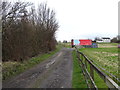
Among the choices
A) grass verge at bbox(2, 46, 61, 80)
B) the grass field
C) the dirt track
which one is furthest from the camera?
the grass field

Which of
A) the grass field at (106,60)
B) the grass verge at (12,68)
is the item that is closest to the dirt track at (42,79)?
the grass verge at (12,68)

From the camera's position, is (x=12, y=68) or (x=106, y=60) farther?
(x=106, y=60)

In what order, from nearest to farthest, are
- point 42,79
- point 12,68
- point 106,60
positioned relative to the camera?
point 42,79 → point 12,68 → point 106,60

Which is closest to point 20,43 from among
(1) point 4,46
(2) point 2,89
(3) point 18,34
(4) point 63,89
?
(3) point 18,34

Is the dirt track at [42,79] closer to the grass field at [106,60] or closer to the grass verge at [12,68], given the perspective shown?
the grass verge at [12,68]

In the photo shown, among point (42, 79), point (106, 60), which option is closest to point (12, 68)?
point (42, 79)

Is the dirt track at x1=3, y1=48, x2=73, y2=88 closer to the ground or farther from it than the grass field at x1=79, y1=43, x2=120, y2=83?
closer to the ground

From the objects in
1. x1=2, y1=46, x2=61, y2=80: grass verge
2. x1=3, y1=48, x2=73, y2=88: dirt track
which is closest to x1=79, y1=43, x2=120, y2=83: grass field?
x1=3, y1=48, x2=73, y2=88: dirt track

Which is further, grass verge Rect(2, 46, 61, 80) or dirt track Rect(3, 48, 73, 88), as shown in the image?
grass verge Rect(2, 46, 61, 80)

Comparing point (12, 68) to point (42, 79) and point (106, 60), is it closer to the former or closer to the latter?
point (42, 79)

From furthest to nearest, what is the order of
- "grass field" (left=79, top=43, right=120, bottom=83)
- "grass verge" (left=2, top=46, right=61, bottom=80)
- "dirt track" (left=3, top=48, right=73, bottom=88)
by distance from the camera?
"grass field" (left=79, top=43, right=120, bottom=83), "grass verge" (left=2, top=46, right=61, bottom=80), "dirt track" (left=3, top=48, right=73, bottom=88)

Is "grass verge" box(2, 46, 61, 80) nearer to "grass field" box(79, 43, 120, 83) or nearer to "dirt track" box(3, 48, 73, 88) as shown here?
"dirt track" box(3, 48, 73, 88)

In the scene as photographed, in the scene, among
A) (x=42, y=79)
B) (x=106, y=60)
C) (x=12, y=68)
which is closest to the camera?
(x=42, y=79)

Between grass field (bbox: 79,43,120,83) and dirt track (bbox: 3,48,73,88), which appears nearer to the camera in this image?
dirt track (bbox: 3,48,73,88)
